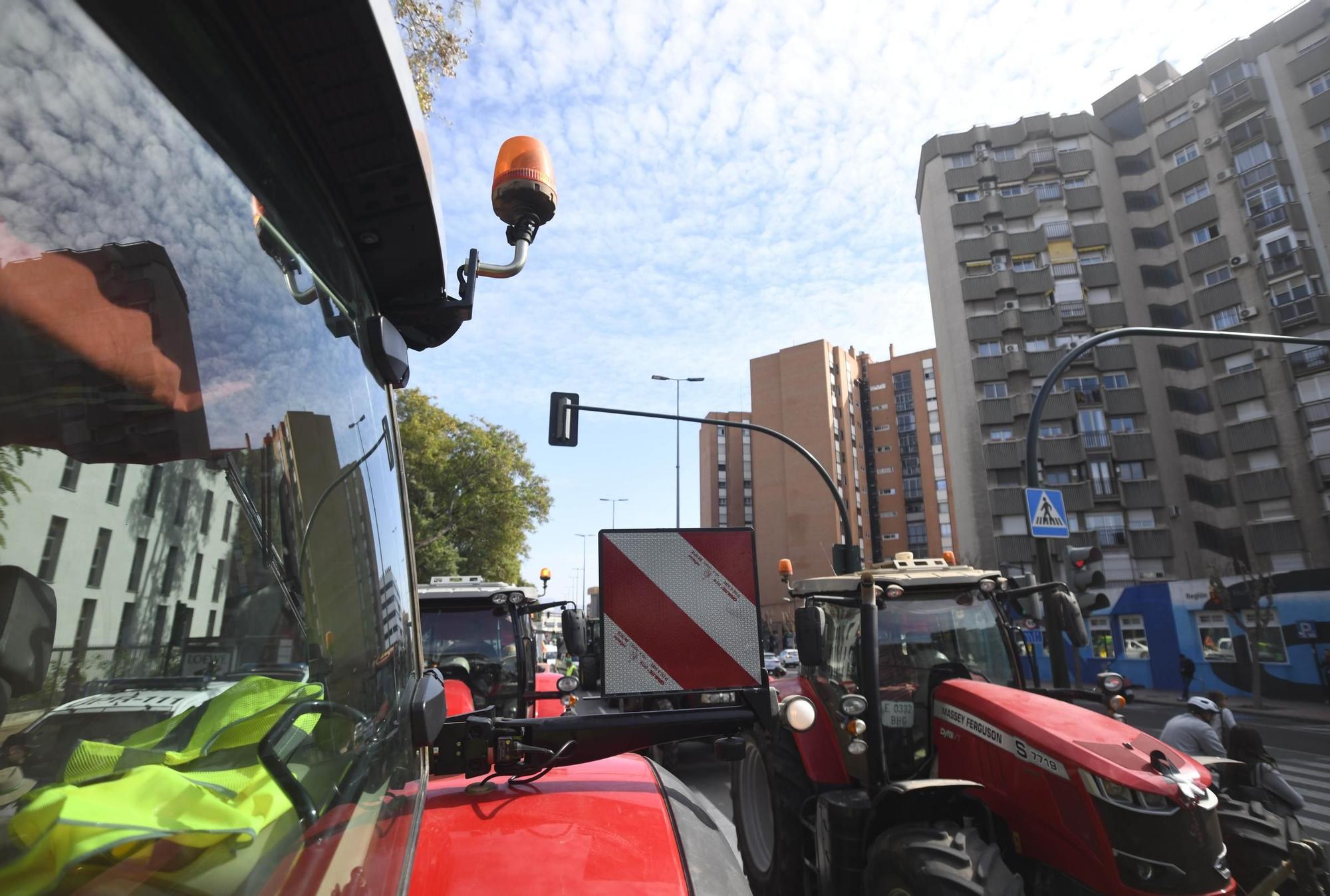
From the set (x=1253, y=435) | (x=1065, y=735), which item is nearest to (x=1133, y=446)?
(x=1253, y=435)

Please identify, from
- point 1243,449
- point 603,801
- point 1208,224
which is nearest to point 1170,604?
point 1243,449

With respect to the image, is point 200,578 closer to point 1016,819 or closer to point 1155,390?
point 1016,819

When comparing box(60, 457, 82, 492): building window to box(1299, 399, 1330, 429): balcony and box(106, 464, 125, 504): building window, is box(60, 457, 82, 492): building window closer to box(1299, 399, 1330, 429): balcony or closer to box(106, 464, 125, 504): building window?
box(106, 464, 125, 504): building window

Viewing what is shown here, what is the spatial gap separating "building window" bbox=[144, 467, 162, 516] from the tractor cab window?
7268mm

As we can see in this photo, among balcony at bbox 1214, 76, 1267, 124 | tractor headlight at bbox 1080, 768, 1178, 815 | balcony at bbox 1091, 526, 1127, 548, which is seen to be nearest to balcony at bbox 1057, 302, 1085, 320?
balcony at bbox 1214, 76, 1267, 124

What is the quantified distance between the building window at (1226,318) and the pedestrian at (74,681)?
4462 centimetres

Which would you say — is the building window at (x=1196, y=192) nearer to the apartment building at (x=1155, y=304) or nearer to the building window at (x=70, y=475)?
the apartment building at (x=1155, y=304)

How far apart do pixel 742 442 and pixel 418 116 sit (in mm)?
84463

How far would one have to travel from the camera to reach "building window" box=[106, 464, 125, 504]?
70 centimetres

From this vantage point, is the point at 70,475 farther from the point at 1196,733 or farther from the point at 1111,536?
the point at 1111,536

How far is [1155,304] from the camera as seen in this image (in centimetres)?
3884

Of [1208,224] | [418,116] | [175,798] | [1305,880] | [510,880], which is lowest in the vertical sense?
[1305,880]

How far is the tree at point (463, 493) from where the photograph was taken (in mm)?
24922

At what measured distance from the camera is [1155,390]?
37.9 meters
